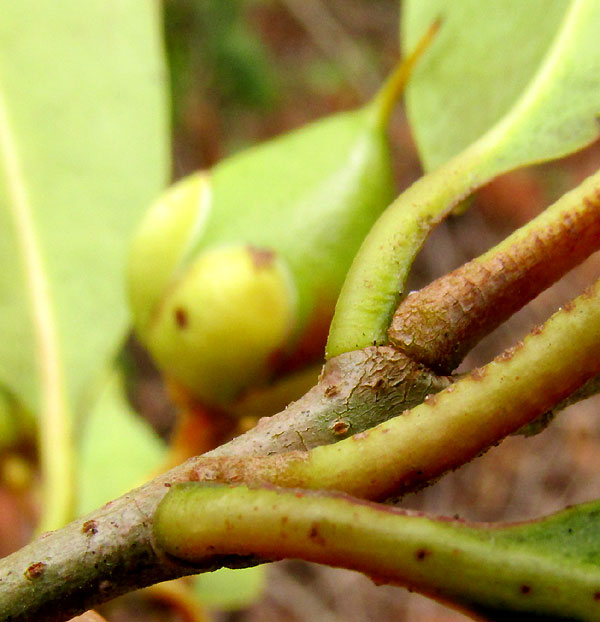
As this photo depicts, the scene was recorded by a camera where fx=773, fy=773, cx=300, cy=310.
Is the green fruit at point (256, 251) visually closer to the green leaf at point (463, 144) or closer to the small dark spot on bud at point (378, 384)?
the green leaf at point (463, 144)

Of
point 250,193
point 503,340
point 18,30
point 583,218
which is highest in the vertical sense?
point 503,340

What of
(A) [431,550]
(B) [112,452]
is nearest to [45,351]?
(B) [112,452]

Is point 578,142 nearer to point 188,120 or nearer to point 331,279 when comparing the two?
point 331,279

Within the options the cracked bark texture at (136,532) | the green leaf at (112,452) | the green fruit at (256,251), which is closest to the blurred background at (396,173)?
the green leaf at (112,452)

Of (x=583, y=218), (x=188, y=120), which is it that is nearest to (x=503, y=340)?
(x=188, y=120)

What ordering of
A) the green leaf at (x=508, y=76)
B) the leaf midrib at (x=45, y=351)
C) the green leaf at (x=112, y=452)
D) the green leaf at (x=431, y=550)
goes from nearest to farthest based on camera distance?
the green leaf at (x=431, y=550) < the green leaf at (x=508, y=76) < the leaf midrib at (x=45, y=351) < the green leaf at (x=112, y=452)

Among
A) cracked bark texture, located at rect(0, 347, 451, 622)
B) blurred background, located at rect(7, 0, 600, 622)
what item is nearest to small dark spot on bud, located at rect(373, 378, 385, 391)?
cracked bark texture, located at rect(0, 347, 451, 622)

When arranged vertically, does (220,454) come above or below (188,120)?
below

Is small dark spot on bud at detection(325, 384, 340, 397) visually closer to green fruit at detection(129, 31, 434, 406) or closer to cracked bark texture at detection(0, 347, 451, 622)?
cracked bark texture at detection(0, 347, 451, 622)
